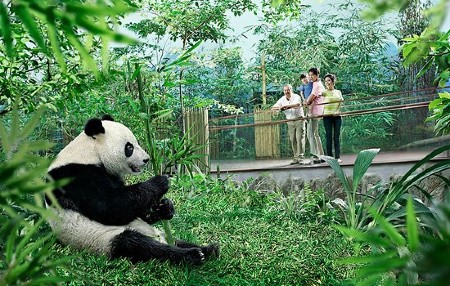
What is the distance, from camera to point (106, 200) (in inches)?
93.0

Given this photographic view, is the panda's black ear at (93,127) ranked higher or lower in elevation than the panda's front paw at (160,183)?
higher

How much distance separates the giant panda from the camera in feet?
7.71

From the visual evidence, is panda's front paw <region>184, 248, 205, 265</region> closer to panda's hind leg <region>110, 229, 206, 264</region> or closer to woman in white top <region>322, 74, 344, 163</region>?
panda's hind leg <region>110, 229, 206, 264</region>

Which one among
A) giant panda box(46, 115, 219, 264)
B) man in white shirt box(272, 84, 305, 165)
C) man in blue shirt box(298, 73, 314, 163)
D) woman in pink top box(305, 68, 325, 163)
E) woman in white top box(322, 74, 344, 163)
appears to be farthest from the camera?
man in white shirt box(272, 84, 305, 165)

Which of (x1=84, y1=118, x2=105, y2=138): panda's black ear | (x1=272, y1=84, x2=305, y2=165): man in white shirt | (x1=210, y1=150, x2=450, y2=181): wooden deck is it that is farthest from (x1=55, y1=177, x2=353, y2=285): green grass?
(x1=272, y1=84, x2=305, y2=165): man in white shirt

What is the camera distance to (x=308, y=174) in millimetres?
6461

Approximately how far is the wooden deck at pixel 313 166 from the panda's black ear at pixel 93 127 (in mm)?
3291

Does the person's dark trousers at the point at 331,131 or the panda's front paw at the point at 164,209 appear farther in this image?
the person's dark trousers at the point at 331,131

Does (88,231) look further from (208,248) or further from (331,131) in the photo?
(331,131)

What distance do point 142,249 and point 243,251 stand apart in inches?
29.4

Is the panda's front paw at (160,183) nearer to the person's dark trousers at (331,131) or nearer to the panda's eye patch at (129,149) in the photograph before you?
the panda's eye patch at (129,149)

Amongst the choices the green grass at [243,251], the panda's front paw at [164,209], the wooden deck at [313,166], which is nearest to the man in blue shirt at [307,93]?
the wooden deck at [313,166]

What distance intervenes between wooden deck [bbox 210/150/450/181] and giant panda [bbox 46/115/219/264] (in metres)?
3.24

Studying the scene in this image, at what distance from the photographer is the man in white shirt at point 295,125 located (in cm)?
694
